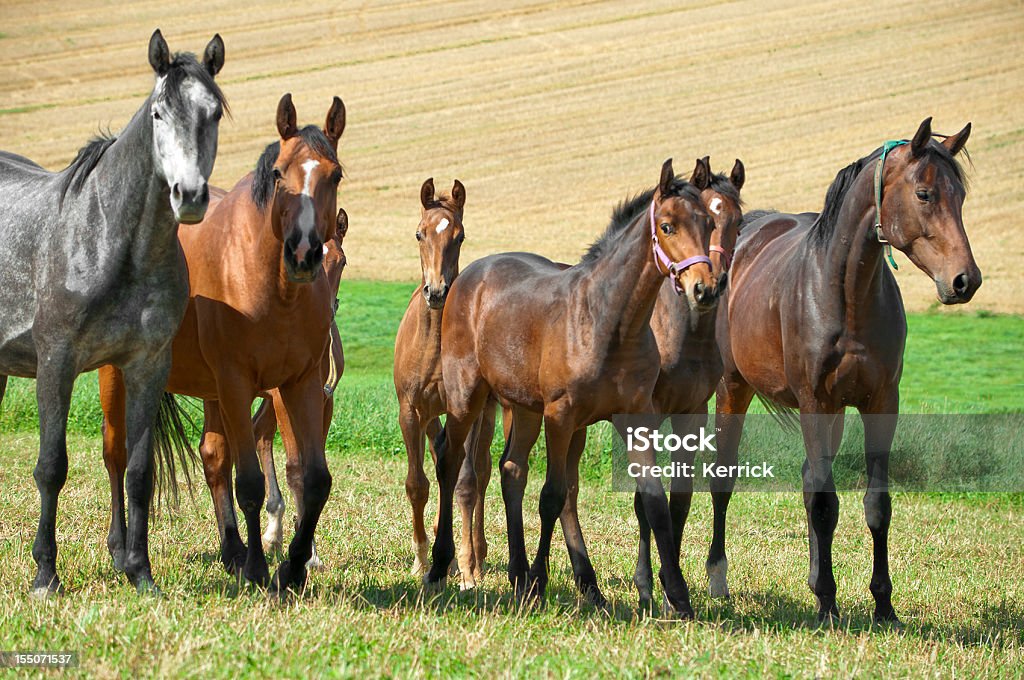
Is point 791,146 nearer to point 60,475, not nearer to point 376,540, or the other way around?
point 376,540

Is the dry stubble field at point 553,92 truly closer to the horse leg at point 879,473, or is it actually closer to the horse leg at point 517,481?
the horse leg at point 517,481

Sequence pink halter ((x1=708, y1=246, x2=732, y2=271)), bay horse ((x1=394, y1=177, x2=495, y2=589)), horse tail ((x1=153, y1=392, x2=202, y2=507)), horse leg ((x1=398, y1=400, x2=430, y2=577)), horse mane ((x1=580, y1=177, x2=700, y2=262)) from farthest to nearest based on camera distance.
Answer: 1. horse tail ((x1=153, y1=392, x2=202, y2=507))
2. horse leg ((x1=398, y1=400, x2=430, y2=577))
3. bay horse ((x1=394, y1=177, x2=495, y2=589))
4. horse mane ((x1=580, y1=177, x2=700, y2=262))
5. pink halter ((x1=708, y1=246, x2=732, y2=271))

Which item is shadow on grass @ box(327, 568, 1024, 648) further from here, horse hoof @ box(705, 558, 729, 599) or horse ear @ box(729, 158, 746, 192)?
horse ear @ box(729, 158, 746, 192)

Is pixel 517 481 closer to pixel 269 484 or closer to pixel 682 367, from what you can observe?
pixel 682 367

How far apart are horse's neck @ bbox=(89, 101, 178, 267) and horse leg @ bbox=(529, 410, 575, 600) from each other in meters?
2.14

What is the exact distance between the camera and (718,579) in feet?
23.9

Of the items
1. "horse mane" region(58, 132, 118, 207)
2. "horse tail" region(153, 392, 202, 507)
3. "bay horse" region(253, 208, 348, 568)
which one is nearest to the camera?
"horse mane" region(58, 132, 118, 207)

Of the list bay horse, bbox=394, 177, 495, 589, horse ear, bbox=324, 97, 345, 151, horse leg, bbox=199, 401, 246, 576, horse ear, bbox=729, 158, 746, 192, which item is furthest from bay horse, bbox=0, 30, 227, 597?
horse ear, bbox=729, 158, 746, 192

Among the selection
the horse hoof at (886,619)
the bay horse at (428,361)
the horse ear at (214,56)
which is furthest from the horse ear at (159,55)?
the horse hoof at (886,619)

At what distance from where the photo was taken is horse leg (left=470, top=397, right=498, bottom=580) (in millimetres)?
7512

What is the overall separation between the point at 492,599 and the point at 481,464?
1662 millimetres

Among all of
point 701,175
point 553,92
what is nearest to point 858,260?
point 701,175

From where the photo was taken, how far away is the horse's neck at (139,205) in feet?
18.1

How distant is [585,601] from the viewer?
246 inches
